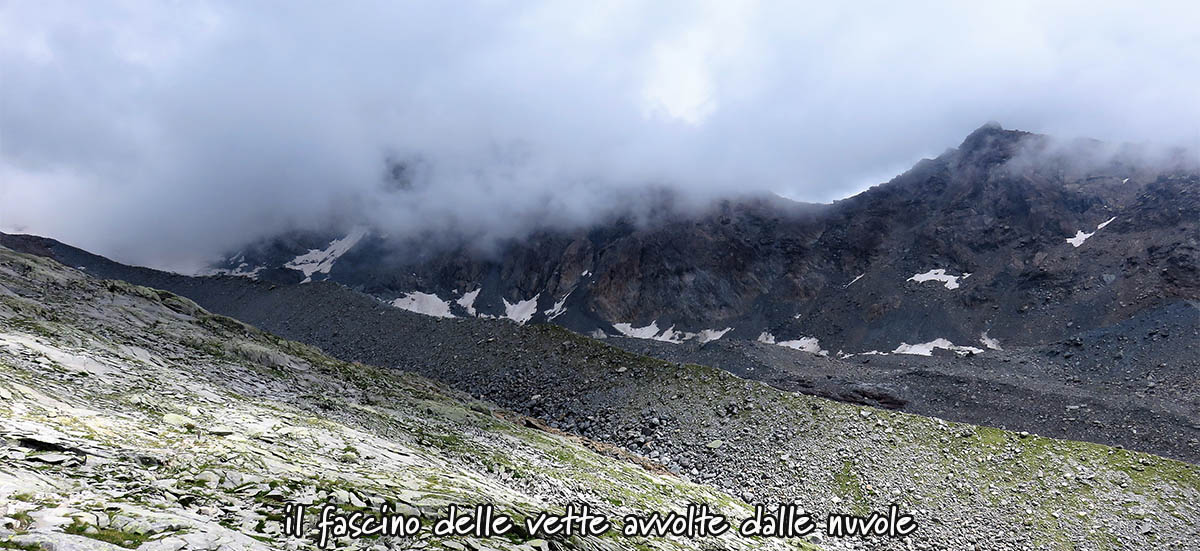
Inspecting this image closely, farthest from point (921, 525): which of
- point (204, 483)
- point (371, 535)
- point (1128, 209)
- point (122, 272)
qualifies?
point (122, 272)

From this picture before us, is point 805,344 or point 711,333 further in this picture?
point 711,333

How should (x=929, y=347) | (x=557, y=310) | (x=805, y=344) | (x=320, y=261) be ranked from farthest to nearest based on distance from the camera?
(x=320, y=261) < (x=557, y=310) < (x=805, y=344) < (x=929, y=347)

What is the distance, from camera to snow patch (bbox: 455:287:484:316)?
491 ft

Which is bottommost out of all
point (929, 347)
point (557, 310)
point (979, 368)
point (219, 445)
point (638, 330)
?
point (219, 445)

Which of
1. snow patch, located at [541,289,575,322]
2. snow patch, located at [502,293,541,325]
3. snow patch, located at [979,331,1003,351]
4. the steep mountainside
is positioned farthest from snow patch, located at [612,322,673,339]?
snow patch, located at [979,331,1003,351]

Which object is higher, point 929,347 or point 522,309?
point 522,309

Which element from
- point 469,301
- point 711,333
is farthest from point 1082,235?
point 469,301

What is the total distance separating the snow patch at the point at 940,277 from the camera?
105 metres

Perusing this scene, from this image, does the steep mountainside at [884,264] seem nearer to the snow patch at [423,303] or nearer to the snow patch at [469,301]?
the snow patch at [423,303]

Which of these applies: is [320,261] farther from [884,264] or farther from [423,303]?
[884,264]

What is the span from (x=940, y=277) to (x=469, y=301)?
118m

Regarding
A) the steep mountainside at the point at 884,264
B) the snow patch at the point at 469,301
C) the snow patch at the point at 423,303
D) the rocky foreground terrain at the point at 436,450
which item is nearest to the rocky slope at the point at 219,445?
the rocky foreground terrain at the point at 436,450

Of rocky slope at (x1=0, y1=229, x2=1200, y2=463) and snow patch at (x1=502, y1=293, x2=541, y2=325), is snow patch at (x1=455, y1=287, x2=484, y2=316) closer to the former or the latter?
snow patch at (x1=502, y1=293, x2=541, y2=325)

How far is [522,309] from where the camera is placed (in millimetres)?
146625
